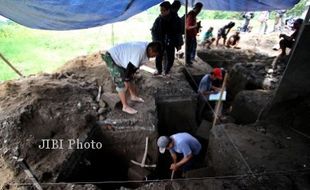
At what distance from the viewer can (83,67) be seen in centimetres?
692

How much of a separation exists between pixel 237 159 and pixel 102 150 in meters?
2.24

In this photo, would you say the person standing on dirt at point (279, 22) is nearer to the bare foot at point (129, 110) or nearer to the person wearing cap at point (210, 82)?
the person wearing cap at point (210, 82)

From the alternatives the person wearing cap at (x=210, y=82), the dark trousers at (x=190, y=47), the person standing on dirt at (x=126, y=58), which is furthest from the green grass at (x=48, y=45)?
the person wearing cap at (x=210, y=82)

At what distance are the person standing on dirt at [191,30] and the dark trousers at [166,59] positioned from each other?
1.00m

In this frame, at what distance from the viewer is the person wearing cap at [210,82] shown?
18.0 feet

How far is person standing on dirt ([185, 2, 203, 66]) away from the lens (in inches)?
250

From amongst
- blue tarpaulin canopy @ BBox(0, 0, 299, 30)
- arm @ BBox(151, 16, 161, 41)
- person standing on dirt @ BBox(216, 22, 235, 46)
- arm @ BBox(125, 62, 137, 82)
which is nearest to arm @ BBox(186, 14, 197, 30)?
arm @ BBox(151, 16, 161, 41)

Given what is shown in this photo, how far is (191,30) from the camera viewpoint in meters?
6.59

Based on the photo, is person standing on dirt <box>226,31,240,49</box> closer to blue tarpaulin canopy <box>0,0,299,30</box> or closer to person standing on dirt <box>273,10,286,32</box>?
person standing on dirt <box>273,10,286,32</box>

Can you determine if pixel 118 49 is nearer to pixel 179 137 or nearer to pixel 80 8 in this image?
pixel 80 8

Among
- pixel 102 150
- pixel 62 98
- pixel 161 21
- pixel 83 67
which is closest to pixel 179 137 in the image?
pixel 102 150

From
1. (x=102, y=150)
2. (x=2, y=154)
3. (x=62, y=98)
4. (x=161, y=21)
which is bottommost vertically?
(x=102, y=150)

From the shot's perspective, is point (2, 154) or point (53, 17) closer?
point (2, 154)

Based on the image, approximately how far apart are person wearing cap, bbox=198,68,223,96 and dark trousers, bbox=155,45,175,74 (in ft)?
3.05
